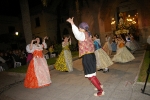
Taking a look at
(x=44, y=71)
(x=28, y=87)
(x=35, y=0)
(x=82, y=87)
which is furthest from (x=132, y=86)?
(x=35, y=0)

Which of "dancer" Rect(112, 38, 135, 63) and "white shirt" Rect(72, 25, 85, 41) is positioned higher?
"white shirt" Rect(72, 25, 85, 41)

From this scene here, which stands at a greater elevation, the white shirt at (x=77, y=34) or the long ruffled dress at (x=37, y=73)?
the white shirt at (x=77, y=34)

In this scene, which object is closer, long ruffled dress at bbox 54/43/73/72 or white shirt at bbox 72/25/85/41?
white shirt at bbox 72/25/85/41

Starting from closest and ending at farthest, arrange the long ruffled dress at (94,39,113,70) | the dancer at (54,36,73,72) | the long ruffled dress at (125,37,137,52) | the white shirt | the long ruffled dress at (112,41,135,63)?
1. the white shirt
2. the long ruffled dress at (94,39,113,70)
3. the dancer at (54,36,73,72)
4. the long ruffled dress at (112,41,135,63)
5. the long ruffled dress at (125,37,137,52)

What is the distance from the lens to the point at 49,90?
5.60 metres

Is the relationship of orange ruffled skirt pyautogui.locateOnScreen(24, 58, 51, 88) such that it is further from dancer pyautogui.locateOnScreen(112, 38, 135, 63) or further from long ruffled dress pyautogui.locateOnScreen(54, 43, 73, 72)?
dancer pyautogui.locateOnScreen(112, 38, 135, 63)

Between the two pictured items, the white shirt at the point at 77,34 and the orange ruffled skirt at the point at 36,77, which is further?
the orange ruffled skirt at the point at 36,77

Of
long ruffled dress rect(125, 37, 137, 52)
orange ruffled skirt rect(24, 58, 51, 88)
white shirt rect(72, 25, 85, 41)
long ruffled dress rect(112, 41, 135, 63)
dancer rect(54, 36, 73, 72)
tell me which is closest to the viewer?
white shirt rect(72, 25, 85, 41)

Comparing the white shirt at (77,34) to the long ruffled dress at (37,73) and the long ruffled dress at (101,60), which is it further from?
the long ruffled dress at (101,60)

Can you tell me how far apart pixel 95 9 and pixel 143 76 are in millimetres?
16301

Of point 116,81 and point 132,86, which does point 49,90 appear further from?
point 132,86

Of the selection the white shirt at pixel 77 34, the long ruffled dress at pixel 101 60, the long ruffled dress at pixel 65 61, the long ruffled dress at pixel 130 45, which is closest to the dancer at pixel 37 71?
the long ruffled dress at pixel 65 61

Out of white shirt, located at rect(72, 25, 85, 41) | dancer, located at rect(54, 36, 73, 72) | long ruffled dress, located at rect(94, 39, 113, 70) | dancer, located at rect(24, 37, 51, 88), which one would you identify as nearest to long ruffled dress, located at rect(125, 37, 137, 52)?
long ruffled dress, located at rect(94, 39, 113, 70)

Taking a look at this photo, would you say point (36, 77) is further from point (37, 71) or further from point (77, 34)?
point (77, 34)
